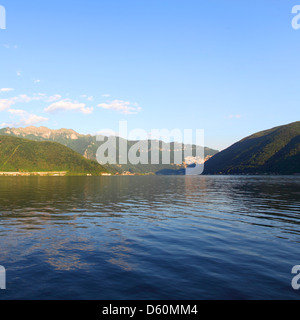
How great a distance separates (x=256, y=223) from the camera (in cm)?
3584

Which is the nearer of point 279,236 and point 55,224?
point 279,236

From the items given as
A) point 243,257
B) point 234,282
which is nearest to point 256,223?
point 243,257

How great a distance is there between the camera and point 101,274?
17219 millimetres

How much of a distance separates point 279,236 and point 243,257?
9.79 metres

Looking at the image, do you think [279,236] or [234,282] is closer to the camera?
[234,282]
